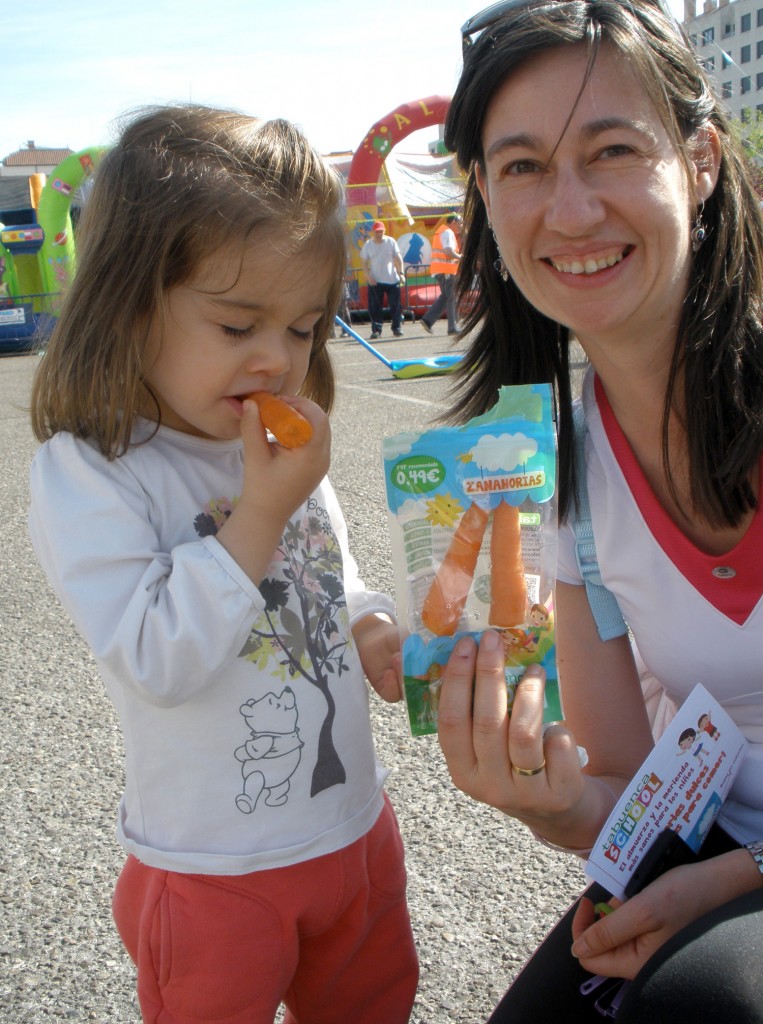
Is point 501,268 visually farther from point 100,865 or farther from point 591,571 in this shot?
point 100,865

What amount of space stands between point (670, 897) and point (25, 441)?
7.43 meters

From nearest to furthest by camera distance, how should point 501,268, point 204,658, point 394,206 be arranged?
point 204,658 < point 501,268 < point 394,206

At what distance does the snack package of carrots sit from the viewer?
1.31 metres

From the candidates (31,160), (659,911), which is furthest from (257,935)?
(31,160)

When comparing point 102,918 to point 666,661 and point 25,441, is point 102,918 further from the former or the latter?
point 25,441

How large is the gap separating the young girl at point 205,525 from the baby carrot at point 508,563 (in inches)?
11.1

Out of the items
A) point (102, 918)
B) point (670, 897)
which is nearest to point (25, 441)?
point (102, 918)

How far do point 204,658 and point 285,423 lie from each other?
1.15 ft

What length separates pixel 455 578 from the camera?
1340 mm

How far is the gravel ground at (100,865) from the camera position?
1.91 metres

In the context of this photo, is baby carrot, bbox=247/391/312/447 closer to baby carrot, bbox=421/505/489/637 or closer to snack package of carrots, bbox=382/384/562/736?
snack package of carrots, bbox=382/384/562/736

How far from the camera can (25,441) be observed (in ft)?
26.0

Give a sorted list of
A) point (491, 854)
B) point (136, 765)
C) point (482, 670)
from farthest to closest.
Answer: point (491, 854)
point (136, 765)
point (482, 670)

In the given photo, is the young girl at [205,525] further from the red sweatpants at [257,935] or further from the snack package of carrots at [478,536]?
the snack package of carrots at [478,536]
